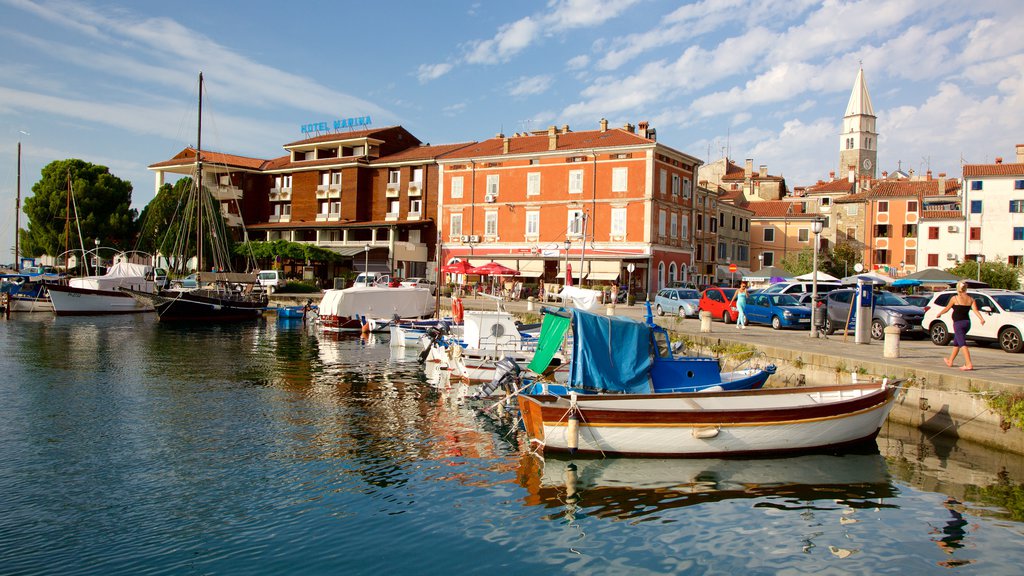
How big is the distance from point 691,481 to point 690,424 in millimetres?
1195

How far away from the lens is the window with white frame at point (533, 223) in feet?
197

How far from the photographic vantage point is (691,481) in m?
13.7

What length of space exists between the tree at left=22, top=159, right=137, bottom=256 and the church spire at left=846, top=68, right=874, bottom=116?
391ft

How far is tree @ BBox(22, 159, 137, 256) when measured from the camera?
70.0m

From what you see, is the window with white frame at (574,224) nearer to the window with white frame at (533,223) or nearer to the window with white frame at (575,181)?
the window with white frame at (575,181)

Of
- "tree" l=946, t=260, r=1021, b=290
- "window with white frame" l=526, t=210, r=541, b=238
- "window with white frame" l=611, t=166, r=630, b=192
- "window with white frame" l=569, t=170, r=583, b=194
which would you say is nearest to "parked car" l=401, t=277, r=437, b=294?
"window with white frame" l=526, t=210, r=541, b=238

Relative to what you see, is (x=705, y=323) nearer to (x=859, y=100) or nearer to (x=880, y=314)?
(x=880, y=314)

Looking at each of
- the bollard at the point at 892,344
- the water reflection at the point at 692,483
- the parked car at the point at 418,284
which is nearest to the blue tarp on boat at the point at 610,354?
the water reflection at the point at 692,483

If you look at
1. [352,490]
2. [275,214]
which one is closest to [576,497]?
[352,490]

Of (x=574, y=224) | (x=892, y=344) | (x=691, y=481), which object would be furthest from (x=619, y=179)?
(x=691, y=481)

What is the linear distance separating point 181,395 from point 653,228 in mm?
40197

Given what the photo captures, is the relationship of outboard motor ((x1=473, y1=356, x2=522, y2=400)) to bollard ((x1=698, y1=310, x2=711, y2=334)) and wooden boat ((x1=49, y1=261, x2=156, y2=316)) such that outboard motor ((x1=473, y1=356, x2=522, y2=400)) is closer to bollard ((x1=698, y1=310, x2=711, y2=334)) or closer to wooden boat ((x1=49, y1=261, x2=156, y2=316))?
bollard ((x1=698, y1=310, x2=711, y2=334))

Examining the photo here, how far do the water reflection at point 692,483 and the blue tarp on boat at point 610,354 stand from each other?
2.07 metres

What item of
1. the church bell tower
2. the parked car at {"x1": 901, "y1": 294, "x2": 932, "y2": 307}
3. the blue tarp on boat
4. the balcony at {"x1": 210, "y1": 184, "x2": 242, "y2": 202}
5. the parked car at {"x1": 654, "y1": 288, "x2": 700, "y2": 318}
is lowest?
the blue tarp on boat
